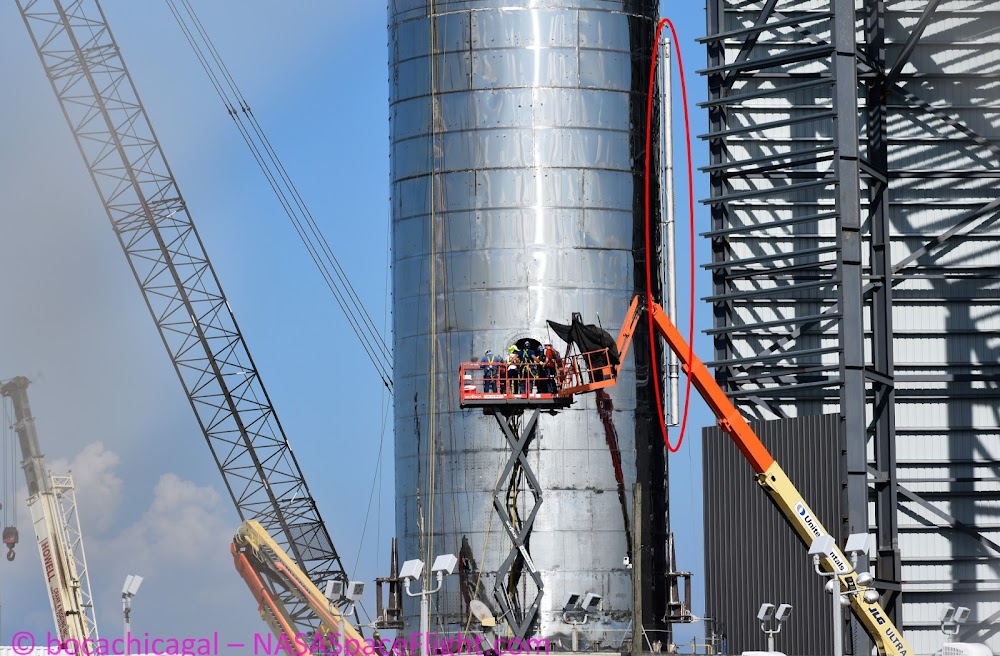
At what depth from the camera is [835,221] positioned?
7325 centimetres

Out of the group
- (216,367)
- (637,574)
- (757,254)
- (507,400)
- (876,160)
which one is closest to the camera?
(637,574)

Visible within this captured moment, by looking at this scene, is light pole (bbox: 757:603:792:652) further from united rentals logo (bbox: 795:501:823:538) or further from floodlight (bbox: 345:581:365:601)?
floodlight (bbox: 345:581:365:601)

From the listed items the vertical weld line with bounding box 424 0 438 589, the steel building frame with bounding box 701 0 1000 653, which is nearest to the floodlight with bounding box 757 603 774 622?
the steel building frame with bounding box 701 0 1000 653

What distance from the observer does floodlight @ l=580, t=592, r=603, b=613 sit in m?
64.9

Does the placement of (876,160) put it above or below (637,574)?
above

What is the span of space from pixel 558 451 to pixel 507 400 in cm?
279

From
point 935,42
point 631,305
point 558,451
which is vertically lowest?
point 558,451

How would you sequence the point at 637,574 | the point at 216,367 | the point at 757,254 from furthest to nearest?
the point at 216,367 → the point at 757,254 → the point at 637,574

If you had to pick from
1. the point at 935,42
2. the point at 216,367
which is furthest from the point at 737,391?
the point at 216,367

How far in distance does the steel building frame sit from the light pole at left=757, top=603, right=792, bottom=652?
428 centimetres

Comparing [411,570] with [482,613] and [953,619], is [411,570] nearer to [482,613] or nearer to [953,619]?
[482,613]

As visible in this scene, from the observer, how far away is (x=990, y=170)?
73188 millimetres

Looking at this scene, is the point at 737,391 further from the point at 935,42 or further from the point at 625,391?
the point at 935,42

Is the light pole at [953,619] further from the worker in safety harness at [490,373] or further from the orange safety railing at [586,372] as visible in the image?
the worker in safety harness at [490,373]
